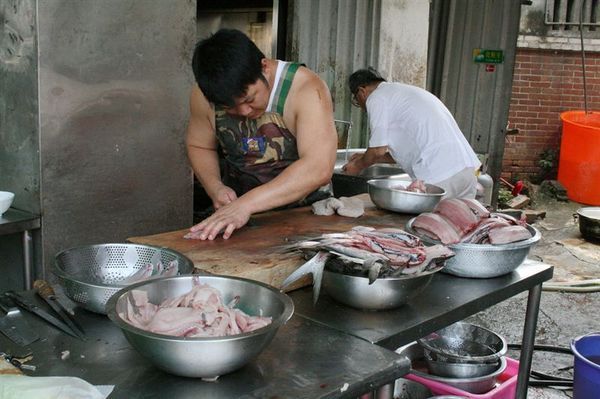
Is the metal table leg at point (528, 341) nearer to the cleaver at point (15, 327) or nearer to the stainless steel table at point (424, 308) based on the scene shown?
the stainless steel table at point (424, 308)

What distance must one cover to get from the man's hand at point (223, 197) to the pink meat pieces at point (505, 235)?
1.31 meters

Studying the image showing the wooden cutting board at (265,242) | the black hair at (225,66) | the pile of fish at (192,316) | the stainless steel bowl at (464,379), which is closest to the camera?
the pile of fish at (192,316)

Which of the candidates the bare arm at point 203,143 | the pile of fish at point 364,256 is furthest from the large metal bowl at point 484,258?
the bare arm at point 203,143

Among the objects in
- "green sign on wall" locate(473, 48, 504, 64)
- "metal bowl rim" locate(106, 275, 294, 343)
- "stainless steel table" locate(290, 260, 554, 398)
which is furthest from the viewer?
"green sign on wall" locate(473, 48, 504, 64)

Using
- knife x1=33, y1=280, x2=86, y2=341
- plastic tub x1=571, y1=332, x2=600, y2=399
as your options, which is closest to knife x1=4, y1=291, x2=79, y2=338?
knife x1=33, y1=280, x2=86, y2=341

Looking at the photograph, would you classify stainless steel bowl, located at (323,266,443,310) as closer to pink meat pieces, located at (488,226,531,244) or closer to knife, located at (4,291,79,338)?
pink meat pieces, located at (488,226,531,244)

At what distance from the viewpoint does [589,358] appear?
3.99m

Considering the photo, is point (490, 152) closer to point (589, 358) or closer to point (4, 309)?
point (589, 358)

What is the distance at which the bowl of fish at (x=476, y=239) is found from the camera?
9.23ft

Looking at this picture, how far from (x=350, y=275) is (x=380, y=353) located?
0.37 meters

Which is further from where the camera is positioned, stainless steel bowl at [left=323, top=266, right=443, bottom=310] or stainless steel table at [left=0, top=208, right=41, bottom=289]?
stainless steel table at [left=0, top=208, right=41, bottom=289]

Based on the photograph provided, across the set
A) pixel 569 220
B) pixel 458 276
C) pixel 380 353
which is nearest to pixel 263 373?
pixel 380 353

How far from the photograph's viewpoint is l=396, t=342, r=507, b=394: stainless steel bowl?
3.34 metres

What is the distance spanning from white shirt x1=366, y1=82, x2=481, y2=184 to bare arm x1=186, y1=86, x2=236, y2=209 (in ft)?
5.91
